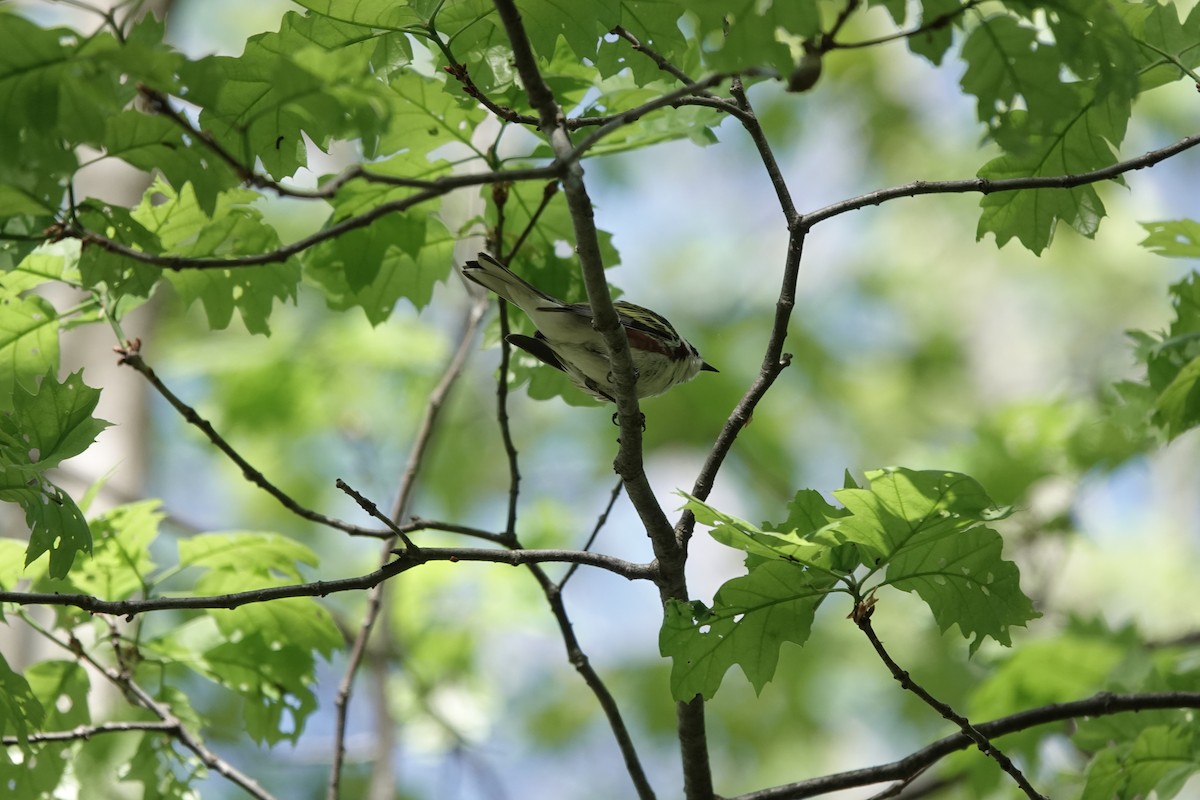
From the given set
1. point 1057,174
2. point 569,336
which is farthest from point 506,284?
point 1057,174

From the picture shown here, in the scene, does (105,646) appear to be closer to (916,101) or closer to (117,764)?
(117,764)

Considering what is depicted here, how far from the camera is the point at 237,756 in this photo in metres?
9.71

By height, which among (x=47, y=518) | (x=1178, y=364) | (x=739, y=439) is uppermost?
(x=739, y=439)

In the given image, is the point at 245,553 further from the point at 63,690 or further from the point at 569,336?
the point at 569,336

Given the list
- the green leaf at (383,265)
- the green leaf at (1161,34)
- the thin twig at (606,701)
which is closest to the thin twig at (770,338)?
the thin twig at (606,701)

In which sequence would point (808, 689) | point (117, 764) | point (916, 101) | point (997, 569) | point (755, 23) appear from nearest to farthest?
point (755, 23), point (997, 569), point (117, 764), point (808, 689), point (916, 101)

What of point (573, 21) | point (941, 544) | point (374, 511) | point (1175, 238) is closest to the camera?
point (374, 511)

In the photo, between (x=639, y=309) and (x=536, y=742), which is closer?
(x=639, y=309)

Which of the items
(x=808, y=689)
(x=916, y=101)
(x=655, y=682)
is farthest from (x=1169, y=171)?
(x=655, y=682)

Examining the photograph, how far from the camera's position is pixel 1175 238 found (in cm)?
293

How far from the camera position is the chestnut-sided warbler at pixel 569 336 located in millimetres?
2900

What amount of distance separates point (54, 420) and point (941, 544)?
6.46 ft

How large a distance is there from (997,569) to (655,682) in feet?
25.6

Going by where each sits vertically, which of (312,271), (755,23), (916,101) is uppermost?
(916,101)
